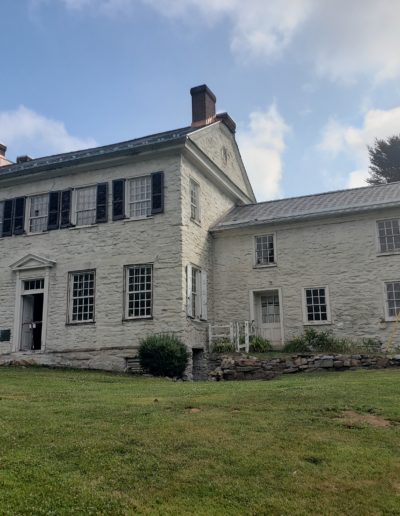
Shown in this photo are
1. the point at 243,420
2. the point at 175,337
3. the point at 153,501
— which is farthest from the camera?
the point at 175,337

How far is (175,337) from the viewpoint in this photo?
61.4 feet

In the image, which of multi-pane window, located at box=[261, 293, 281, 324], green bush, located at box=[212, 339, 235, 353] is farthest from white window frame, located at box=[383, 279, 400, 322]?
green bush, located at box=[212, 339, 235, 353]

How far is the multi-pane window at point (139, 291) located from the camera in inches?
770

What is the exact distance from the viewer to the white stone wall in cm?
1953

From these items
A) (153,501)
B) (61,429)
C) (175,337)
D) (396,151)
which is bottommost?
(153,501)

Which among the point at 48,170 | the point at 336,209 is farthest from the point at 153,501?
the point at 48,170

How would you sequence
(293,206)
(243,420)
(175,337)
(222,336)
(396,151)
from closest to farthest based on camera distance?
(243,420) → (175,337) → (222,336) → (293,206) → (396,151)

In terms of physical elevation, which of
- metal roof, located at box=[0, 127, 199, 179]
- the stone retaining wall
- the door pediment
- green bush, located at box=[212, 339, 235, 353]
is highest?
metal roof, located at box=[0, 127, 199, 179]

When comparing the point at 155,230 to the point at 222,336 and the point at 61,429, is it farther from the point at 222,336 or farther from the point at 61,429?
the point at 61,429

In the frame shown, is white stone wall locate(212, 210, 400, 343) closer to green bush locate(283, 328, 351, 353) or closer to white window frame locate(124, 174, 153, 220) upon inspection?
green bush locate(283, 328, 351, 353)

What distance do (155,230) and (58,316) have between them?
4.77 metres

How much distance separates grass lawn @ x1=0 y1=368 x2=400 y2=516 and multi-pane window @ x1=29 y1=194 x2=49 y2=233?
1227cm

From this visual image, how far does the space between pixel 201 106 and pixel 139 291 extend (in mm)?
9806

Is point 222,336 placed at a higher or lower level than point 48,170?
lower
